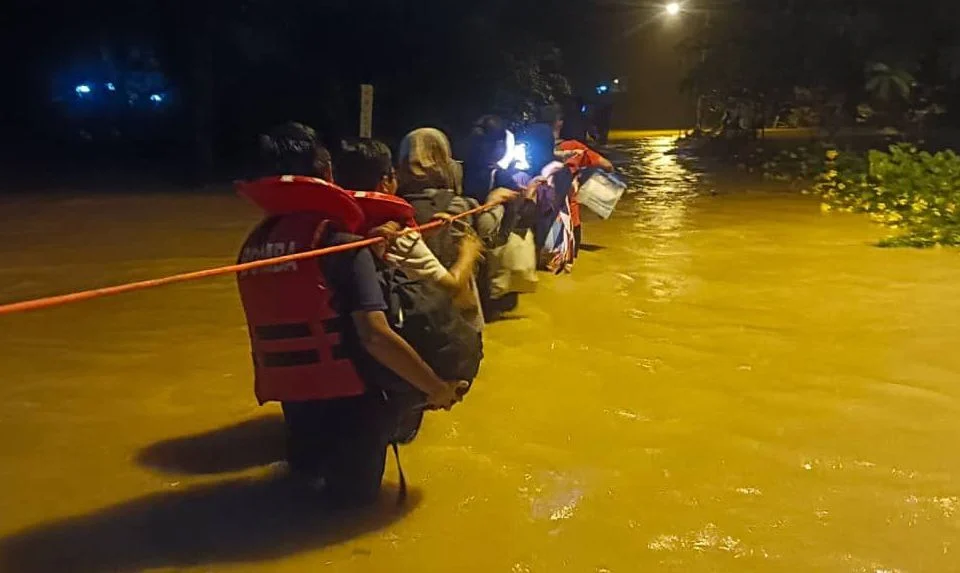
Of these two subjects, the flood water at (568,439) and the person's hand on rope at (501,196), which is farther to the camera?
the person's hand on rope at (501,196)

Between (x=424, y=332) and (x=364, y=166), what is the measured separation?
67 cm

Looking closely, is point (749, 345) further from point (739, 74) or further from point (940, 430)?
point (739, 74)

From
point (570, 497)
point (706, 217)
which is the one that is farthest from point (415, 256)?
point (706, 217)

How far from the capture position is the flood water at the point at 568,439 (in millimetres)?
4059

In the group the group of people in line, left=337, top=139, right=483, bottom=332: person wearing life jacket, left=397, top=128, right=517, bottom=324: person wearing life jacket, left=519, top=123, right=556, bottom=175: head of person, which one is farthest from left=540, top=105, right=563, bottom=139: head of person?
left=337, top=139, right=483, bottom=332: person wearing life jacket

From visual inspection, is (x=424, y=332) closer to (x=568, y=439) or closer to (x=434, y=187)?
(x=568, y=439)

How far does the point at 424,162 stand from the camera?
18.8 feet

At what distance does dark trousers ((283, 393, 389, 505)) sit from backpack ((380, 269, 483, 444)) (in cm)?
11

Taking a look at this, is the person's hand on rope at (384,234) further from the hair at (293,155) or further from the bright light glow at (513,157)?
the bright light glow at (513,157)

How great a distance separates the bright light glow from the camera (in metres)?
7.22

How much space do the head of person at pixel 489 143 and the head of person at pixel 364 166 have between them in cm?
282

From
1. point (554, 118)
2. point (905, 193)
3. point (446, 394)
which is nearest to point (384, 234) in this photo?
point (446, 394)

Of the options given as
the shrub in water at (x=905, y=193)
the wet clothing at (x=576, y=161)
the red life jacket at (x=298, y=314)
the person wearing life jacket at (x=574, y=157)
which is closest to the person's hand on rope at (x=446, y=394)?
the red life jacket at (x=298, y=314)

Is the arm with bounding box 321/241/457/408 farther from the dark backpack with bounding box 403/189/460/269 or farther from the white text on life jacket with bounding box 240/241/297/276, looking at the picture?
the dark backpack with bounding box 403/189/460/269
